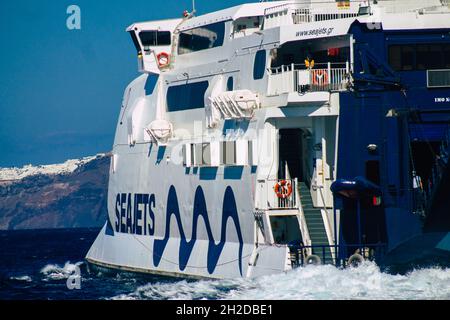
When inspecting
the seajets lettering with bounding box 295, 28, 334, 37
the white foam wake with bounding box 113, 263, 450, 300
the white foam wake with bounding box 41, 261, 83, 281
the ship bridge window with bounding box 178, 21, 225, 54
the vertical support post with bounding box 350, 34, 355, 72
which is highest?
the ship bridge window with bounding box 178, 21, 225, 54

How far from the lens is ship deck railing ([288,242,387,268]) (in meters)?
31.0

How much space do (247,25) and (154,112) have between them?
5.38 metres

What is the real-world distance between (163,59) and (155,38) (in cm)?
96

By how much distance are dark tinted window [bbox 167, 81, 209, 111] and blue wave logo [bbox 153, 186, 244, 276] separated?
261 centimetres

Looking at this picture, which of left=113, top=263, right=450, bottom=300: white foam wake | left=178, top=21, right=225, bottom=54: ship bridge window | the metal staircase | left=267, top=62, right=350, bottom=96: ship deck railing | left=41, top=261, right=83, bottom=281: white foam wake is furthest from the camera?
left=41, top=261, right=83, bottom=281: white foam wake

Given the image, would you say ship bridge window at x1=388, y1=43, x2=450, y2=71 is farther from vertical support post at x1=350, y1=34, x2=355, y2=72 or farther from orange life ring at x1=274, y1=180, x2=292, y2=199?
orange life ring at x1=274, y1=180, x2=292, y2=199

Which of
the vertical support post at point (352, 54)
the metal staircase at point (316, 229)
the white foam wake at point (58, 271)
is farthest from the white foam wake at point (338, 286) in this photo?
the white foam wake at point (58, 271)

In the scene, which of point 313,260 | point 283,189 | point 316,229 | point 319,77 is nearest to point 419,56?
point 319,77

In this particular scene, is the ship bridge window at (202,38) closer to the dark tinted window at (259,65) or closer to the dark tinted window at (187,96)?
the dark tinted window at (187,96)

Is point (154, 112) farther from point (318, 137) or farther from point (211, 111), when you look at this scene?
point (318, 137)

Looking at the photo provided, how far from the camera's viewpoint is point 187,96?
3862cm

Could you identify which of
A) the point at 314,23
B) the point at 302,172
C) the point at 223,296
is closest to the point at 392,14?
the point at 314,23

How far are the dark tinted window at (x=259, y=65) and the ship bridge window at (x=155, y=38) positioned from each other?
722 centimetres

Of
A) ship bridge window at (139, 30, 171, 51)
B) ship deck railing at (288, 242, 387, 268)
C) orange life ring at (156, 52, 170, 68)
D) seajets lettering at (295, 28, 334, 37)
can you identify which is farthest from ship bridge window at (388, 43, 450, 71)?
ship bridge window at (139, 30, 171, 51)
